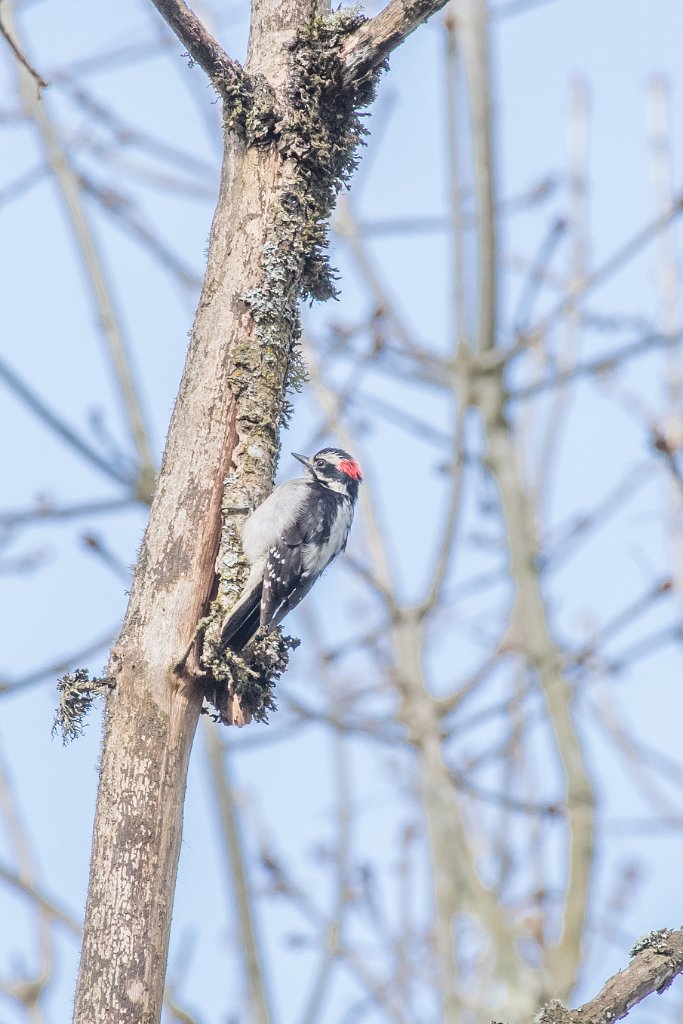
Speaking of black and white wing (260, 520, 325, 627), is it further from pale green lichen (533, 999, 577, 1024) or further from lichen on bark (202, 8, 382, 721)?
pale green lichen (533, 999, 577, 1024)

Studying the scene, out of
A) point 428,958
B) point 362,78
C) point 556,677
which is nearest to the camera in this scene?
point 362,78

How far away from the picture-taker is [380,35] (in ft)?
11.0

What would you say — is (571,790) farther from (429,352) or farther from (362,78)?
(362,78)

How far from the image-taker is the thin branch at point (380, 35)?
3.26 m

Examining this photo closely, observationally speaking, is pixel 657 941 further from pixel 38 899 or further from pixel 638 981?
pixel 38 899

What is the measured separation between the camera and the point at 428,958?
7.06 m

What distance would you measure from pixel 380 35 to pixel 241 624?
184cm

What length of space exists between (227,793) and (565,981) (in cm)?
149

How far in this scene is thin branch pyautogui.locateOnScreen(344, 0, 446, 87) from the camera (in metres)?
3.26

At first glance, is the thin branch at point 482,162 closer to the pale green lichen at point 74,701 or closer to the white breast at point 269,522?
the white breast at point 269,522

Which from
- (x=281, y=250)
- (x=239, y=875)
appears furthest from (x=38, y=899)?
(x=281, y=250)

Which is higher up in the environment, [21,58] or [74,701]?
[21,58]

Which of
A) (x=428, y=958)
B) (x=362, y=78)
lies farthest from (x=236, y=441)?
(x=428, y=958)

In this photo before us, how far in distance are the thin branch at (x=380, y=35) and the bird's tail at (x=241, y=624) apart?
5.51 ft
